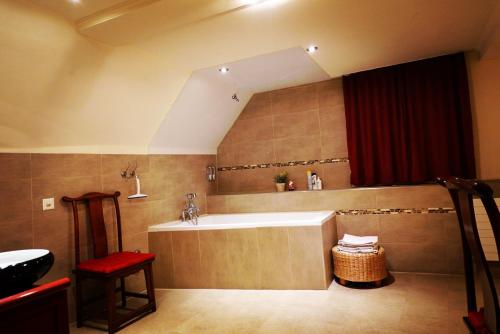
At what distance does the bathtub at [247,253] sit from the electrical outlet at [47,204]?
111 centimetres

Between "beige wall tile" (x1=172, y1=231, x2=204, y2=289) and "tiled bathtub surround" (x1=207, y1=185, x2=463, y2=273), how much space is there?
4.76ft

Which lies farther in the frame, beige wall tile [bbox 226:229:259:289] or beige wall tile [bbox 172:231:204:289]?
beige wall tile [bbox 172:231:204:289]

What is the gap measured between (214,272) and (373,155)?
2248mm

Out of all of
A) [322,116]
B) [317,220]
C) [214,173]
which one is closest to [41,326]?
[317,220]

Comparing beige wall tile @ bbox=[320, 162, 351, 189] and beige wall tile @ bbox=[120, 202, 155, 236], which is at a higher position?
beige wall tile @ bbox=[320, 162, 351, 189]

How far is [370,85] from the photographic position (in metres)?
3.83

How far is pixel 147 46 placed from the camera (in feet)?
8.98

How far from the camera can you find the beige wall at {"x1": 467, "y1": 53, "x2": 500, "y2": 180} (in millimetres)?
3428

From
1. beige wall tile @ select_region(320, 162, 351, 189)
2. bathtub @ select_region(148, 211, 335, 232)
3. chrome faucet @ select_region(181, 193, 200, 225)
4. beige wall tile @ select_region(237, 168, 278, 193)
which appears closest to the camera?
bathtub @ select_region(148, 211, 335, 232)

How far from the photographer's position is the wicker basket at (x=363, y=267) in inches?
121

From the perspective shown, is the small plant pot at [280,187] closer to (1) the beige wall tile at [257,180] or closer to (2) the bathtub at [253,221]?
(1) the beige wall tile at [257,180]

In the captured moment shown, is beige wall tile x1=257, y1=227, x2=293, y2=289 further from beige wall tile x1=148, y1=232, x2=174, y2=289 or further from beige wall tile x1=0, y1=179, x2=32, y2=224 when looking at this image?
beige wall tile x1=0, y1=179, x2=32, y2=224

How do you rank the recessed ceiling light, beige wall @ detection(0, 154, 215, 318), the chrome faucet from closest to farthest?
1. beige wall @ detection(0, 154, 215, 318)
2. the recessed ceiling light
3. the chrome faucet

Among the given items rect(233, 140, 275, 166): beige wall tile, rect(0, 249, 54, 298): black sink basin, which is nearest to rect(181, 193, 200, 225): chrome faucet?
rect(233, 140, 275, 166): beige wall tile
